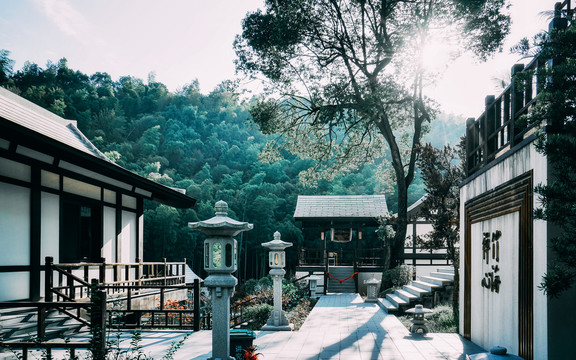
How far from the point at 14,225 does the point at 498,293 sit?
884 cm

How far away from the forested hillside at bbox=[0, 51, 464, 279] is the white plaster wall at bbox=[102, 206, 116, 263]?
56.9 ft

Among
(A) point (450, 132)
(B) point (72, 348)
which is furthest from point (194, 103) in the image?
(B) point (72, 348)

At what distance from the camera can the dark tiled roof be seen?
23797 mm

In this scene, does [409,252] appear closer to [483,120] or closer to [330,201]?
[330,201]

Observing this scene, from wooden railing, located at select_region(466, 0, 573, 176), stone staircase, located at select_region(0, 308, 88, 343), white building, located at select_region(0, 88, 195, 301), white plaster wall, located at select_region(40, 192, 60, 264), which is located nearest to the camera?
wooden railing, located at select_region(466, 0, 573, 176)

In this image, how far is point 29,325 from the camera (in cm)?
762

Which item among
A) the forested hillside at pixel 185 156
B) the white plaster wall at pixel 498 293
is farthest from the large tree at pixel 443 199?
the forested hillside at pixel 185 156

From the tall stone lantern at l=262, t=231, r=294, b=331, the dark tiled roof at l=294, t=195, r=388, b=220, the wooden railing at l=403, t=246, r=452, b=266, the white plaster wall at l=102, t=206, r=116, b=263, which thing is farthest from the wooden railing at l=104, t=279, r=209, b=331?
the dark tiled roof at l=294, t=195, r=388, b=220

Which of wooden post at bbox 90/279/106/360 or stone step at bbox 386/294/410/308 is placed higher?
wooden post at bbox 90/279/106/360

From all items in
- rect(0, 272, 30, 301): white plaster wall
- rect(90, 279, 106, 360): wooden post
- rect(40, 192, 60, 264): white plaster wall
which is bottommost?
rect(0, 272, 30, 301): white plaster wall

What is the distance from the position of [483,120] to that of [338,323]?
5.96m

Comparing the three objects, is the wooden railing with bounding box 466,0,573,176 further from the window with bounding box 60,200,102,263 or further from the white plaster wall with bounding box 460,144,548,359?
the window with bounding box 60,200,102,263

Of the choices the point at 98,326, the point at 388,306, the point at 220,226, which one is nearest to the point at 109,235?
the point at 220,226

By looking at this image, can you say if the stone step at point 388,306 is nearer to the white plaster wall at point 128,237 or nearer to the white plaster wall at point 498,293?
the white plaster wall at point 498,293
